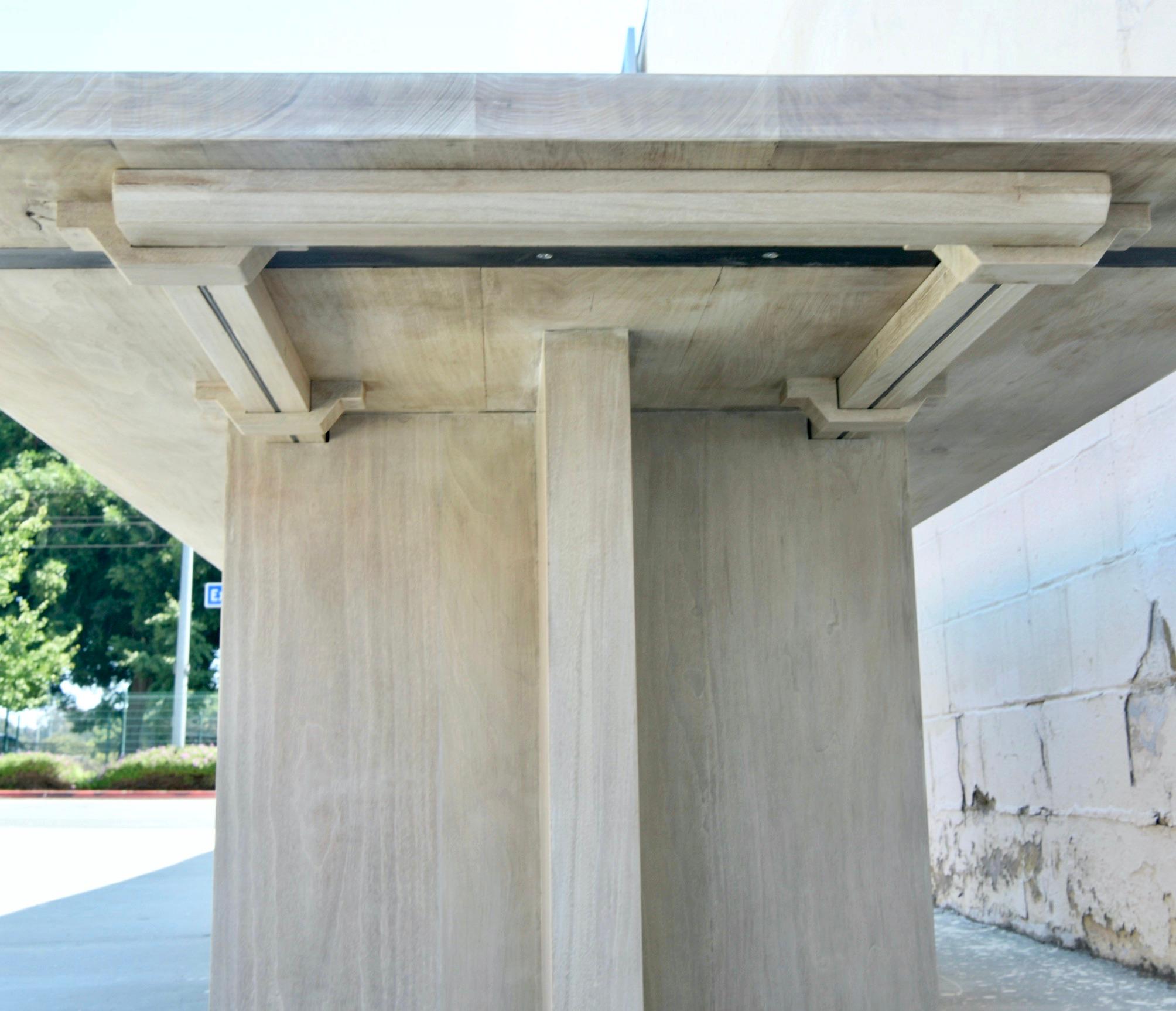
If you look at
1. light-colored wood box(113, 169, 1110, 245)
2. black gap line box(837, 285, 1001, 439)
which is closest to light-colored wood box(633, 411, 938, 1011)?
black gap line box(837, 285, 1001, 439)

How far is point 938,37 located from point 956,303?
3193mm

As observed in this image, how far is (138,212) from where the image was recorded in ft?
6.00

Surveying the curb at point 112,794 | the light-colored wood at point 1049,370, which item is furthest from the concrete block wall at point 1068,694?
the curb at point 112,794

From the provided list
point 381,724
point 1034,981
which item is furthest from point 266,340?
point 1034,981

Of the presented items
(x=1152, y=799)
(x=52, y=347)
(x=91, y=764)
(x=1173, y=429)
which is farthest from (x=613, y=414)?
(x=91, y=764)

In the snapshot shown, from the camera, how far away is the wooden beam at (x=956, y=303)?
2.01 m

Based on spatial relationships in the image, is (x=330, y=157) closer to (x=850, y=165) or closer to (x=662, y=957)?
(x=850, y=165)

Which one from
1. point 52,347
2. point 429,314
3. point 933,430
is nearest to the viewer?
point 429,314

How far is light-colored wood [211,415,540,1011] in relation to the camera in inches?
110

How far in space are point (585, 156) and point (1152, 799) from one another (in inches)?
130

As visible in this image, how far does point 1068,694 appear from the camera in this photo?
184 inches

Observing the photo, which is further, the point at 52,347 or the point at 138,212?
the point at 52,347

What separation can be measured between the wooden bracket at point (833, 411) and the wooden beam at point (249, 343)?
1.17 meters

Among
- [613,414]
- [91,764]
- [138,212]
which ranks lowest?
[91,764]
